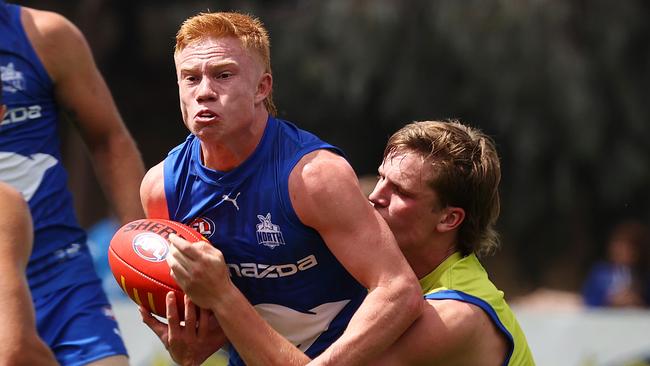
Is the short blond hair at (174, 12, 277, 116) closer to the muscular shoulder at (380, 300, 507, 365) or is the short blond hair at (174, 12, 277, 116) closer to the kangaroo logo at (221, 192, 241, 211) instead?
the kangaroo logo at (221, 192, 241, 211)

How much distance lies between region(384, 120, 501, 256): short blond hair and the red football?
0.85 meters

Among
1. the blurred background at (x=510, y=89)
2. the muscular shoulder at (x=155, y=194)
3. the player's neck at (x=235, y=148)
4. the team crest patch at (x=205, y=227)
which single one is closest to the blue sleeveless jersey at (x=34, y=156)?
the muscular shoulder at (x=155, y=194)

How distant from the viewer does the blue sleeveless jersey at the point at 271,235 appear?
3877 millimetres

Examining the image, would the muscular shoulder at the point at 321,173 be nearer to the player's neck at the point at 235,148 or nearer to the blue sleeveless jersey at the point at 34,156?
the player's neck at the point at 235,148

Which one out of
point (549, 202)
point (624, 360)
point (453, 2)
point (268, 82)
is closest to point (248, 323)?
point (268, 82)

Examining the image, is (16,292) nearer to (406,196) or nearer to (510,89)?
(406,196)

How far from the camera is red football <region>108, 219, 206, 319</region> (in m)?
3.93

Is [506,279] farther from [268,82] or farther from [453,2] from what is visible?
[268,82]

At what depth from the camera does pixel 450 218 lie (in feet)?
13.9

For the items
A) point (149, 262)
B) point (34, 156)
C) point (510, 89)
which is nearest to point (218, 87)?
point (149, 262)

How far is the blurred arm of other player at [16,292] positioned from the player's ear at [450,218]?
1415mm

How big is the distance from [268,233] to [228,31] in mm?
669

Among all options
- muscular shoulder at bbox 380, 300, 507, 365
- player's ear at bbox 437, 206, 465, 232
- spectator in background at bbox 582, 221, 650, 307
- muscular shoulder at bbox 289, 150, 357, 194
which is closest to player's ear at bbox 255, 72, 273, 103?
muscular shoulder at bbox 289, 150, 357, 194

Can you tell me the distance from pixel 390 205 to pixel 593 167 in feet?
33.3
